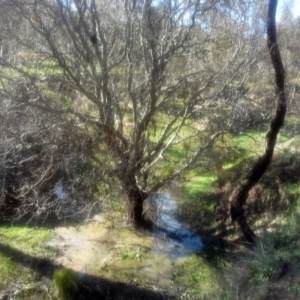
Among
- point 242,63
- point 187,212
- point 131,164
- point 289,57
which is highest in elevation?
point 289,57

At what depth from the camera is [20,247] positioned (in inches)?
475

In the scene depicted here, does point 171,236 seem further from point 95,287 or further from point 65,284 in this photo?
point 65,284

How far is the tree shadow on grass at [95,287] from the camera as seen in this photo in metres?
10.2

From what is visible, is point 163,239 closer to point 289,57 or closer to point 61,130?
point 61,130

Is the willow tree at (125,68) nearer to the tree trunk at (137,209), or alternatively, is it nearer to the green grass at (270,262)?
the tree trunk at (137,209)

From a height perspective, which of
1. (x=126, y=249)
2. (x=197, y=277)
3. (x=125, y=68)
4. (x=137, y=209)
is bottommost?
(x=197, y=277)

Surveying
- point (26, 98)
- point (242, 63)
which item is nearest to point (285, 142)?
A: point (242, 63)

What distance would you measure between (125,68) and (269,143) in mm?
4500

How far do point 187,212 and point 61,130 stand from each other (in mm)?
4451

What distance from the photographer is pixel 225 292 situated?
7.84 metres

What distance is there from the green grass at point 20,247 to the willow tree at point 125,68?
2463 mm

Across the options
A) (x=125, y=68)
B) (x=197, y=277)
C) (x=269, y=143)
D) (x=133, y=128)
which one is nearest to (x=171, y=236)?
(x=197, y=277)

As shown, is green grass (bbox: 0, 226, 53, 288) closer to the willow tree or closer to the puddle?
the puddle

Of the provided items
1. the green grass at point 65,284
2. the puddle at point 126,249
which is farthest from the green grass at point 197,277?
the green grass at point 65,284
